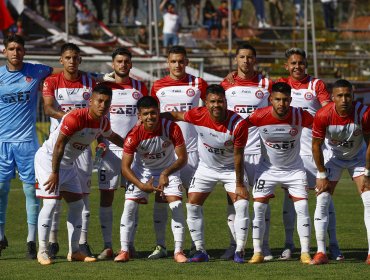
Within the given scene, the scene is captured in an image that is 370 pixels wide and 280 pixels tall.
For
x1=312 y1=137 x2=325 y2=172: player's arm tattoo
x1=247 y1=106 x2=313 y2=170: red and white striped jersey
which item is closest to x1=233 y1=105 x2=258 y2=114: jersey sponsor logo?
x1=247 y1=106 x2=313 y2=170: red and white striped jersey

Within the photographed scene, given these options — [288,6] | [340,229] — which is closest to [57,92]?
[340,229]

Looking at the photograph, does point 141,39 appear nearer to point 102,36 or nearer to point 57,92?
point 102,36

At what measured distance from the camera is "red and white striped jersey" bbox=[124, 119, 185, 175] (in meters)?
12.8

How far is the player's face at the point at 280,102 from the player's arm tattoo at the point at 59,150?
2.56 meters

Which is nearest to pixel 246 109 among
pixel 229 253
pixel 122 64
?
pixel 122 64

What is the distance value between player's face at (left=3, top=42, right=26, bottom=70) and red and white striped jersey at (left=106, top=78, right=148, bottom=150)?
1210 mm

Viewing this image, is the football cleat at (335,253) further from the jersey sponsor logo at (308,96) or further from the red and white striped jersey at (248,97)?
the jersey sponsor logo at (308,96)

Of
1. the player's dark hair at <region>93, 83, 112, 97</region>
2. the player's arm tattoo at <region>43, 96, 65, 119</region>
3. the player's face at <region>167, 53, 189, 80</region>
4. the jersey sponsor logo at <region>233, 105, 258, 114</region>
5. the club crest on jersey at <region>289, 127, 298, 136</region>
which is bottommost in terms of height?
the club crest on jersey at <region>289, 127, 298, 136</region>

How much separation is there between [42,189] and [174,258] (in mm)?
1891

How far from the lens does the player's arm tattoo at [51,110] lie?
1316 cm

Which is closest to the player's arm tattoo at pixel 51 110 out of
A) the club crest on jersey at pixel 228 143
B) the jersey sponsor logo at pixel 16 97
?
the jersey sponsor logo at pixel 16 97

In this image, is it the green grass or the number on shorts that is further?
the number on shorts

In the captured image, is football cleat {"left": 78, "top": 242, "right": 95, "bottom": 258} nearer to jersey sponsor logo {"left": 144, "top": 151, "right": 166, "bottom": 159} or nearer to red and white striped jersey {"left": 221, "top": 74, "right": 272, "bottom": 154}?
jersey sponsor logo {"left": 144, "top": 151, "right": 166, "bottom": 159}

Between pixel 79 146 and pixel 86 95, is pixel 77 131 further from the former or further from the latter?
pixel 86 95
